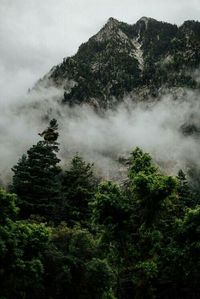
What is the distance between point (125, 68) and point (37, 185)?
130626 mm

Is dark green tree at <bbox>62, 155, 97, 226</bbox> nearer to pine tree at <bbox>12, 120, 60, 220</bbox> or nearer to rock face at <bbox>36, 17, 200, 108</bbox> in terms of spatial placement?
pine tree at <bbox>12, 120, 60, 220</bbox>

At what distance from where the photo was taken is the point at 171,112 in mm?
159750

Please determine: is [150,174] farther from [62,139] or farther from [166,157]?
[62,139]

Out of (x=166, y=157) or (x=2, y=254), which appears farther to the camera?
(x=166, y=157)

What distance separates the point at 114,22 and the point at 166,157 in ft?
228

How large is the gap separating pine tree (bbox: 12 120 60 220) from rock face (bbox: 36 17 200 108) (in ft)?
377

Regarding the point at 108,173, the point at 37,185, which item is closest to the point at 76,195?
the point at 37,185

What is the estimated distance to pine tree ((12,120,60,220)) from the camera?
Result: 133 feet

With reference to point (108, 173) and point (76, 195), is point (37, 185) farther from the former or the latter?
point (108, 173)

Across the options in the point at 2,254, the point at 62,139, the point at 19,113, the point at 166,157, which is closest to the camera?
the point at 2,254

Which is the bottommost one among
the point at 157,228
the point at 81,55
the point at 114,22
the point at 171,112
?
the point at 157,228

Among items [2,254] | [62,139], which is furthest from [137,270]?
[62,139]

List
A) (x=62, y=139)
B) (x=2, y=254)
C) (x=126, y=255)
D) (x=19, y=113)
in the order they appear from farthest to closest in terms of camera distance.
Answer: (x=19, y=113)
(x=62, y=139)
(x=126, y=255)
(x=2, y=254)

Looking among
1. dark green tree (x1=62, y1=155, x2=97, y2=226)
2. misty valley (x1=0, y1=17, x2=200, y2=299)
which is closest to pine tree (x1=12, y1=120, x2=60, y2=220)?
misty valley (x1=0, y1=17, x2=200, y2=299)
